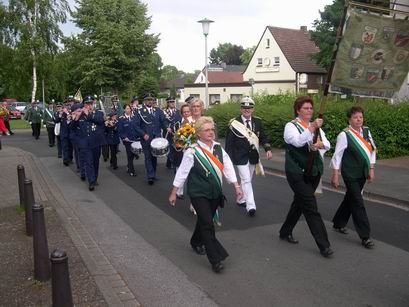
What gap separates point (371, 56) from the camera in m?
5.09

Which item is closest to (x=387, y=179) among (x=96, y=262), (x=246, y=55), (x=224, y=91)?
(x=96, y=262)

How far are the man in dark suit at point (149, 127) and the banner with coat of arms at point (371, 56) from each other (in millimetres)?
6328

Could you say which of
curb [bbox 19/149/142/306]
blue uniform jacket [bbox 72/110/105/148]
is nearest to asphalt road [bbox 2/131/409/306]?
curb [bbox 19/149/142/306]

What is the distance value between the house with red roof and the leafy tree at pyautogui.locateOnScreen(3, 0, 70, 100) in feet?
52.9

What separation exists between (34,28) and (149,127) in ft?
96.1

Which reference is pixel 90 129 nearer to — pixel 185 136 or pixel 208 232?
pixel 185 136

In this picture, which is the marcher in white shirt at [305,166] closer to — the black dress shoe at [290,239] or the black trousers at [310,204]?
the black trousers at [310,204]

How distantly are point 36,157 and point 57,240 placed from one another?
10.7 metres

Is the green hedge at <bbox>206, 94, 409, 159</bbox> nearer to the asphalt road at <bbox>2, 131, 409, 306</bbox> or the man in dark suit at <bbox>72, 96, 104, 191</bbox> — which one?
the asphalt road at <bbox>2, 131, 409, 306</bbox>

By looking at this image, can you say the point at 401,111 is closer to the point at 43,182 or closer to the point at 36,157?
the point at 43,182

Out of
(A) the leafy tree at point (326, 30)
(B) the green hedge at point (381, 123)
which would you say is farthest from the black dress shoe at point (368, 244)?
(A) the leafy tree at point (326, 30)

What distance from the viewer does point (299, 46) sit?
51.9 m

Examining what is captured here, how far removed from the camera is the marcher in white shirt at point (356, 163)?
6.12 metres

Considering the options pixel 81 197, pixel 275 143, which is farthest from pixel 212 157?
pixel 275 143
